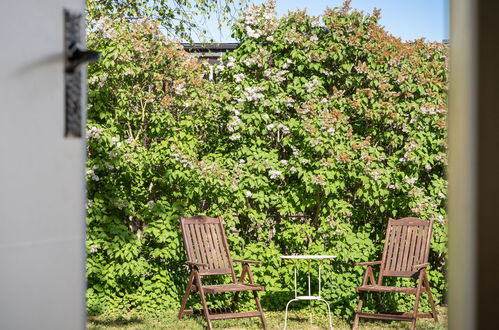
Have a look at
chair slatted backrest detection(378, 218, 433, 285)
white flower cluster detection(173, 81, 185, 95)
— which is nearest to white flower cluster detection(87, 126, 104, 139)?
white flower cluster detection(173, 81, 185, 95)

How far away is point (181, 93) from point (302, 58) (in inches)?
47.4

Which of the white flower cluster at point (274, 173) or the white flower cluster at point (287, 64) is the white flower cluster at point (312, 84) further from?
the white flower cluster at point (274, 173)

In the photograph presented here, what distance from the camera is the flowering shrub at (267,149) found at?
643 cm

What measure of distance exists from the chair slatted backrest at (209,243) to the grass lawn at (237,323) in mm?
448

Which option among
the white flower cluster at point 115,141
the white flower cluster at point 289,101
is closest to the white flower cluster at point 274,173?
the white flower cluster at point 289,101

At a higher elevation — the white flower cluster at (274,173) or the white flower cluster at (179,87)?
the white flower cluster at (179,87)
